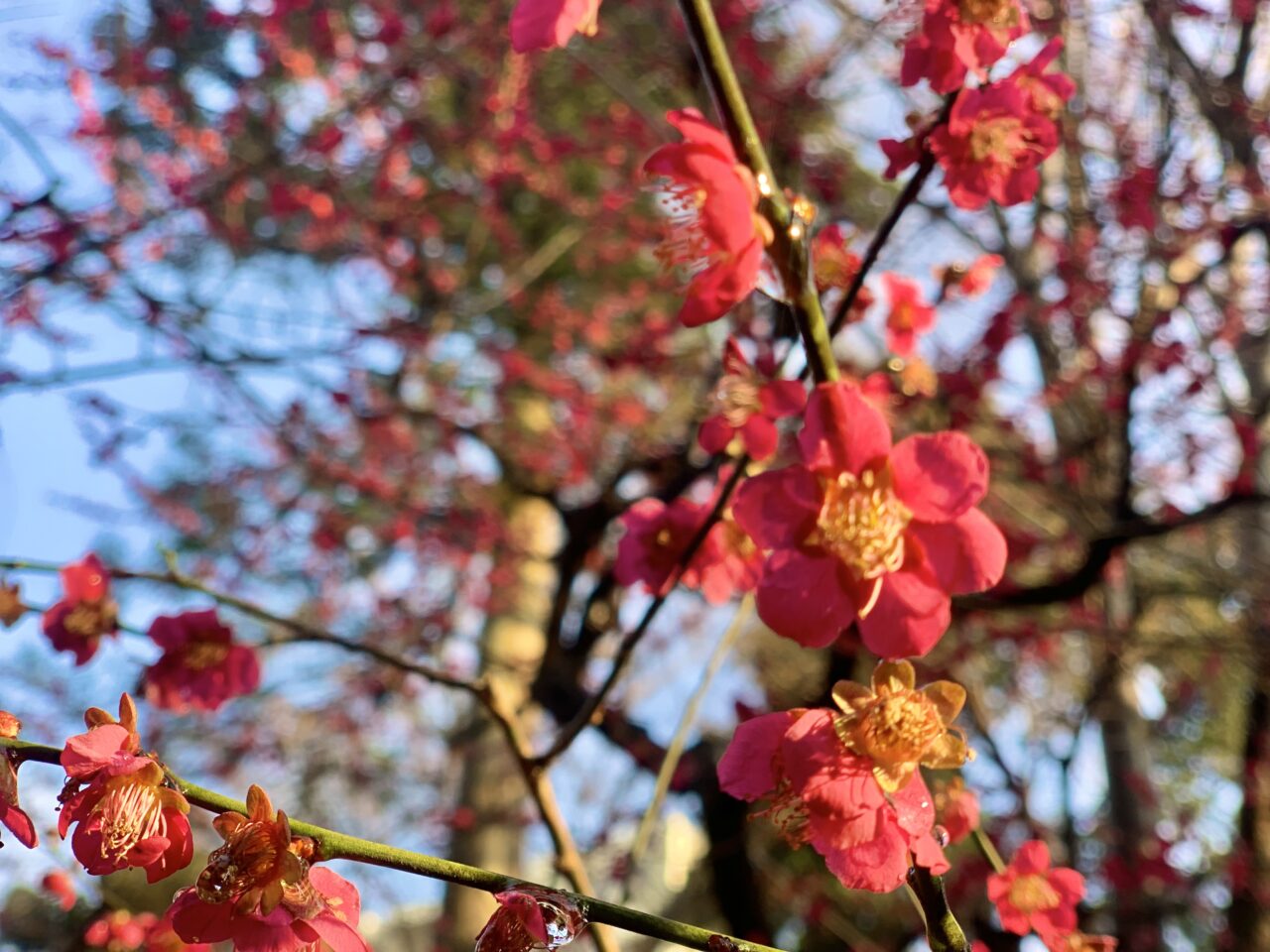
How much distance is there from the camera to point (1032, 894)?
3.74ft

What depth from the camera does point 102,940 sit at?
5.60ft

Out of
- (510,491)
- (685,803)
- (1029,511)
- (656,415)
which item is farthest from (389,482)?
(1029,511)

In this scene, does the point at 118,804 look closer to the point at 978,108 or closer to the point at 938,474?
the point at 938,474

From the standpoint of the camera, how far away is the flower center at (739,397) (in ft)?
3.19

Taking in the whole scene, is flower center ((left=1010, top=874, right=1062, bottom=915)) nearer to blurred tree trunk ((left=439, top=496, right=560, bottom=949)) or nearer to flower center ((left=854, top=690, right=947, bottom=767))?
flower center ((left=854, top=690, right=947, bottom=767))

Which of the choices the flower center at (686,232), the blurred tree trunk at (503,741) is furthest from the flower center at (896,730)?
the blurred tree trunk at (503,741)

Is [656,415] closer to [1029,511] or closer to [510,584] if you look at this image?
[510,584]

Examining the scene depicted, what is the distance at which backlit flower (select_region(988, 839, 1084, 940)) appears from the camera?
3.64 ft

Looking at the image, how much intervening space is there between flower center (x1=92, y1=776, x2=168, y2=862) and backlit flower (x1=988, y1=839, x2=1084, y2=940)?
91 cm

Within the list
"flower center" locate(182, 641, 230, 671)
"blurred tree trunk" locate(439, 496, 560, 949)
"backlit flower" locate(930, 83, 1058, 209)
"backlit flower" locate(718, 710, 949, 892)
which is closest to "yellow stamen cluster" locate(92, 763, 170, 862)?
"backlit flower" locate(718, 710, 949, 892)

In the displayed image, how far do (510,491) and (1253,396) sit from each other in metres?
4.08

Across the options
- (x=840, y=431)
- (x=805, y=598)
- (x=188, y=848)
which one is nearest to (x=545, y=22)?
(x=840, y=431)

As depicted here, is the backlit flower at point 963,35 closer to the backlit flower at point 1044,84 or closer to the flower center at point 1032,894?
the backlit flower at point 1044,84

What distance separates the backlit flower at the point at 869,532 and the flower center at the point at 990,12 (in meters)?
0.42
